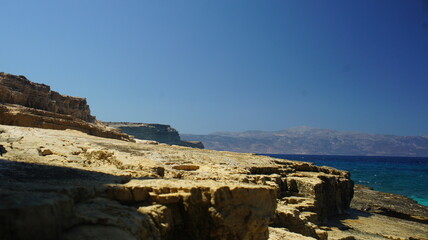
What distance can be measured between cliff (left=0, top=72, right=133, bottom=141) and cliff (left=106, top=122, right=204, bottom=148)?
228 ft

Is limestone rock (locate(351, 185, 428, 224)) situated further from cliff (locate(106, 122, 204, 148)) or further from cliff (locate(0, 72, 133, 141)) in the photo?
cliff (locate(106, 122, 204, 148))

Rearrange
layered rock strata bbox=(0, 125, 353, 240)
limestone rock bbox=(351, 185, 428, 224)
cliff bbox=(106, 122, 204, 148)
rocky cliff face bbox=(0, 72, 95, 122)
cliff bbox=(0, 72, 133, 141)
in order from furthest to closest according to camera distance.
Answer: cliff bbox=(106, 122, 204, 148), limestone rock bbox=(351, 185, 428, 224), rocky cliff face bbox=(0, 72, 95, 122), cliff bbox=(0, 72, 133, 141), layered rock strata bbox=(0, 125, 353, 240)

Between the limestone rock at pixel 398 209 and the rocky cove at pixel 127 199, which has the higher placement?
the rocky cove at pixel 127 199

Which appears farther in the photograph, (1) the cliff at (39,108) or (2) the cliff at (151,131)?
(2) the cliff at (151,131)

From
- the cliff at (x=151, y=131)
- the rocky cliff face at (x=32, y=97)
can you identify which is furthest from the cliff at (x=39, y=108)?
the cliff at (x=151, y=131)

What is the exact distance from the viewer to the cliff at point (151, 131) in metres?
103

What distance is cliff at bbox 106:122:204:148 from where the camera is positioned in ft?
338

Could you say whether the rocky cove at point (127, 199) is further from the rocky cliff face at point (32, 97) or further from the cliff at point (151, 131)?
the cliff at point (151, 131)

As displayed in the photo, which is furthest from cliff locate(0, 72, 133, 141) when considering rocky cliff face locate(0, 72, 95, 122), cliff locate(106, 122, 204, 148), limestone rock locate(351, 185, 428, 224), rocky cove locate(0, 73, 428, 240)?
cliff locate(106, 122, 204, 148)

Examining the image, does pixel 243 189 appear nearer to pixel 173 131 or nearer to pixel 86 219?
pixel 86 219

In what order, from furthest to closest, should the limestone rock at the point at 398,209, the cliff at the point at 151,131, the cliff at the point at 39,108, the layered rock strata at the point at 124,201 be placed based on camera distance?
the cliff at the point at 151,131 → the limestone rock at the point at 398,209 → the cliff at the point at 39,108 → the layered rock strata at the point at 124,201

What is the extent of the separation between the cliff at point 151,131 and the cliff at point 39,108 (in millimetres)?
69509

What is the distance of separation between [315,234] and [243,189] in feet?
17.6

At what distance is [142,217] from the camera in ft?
14.3
